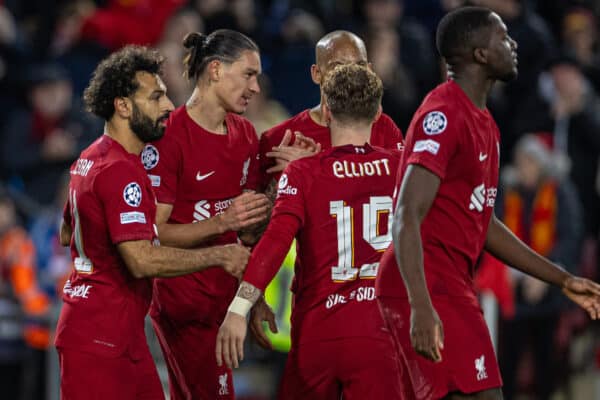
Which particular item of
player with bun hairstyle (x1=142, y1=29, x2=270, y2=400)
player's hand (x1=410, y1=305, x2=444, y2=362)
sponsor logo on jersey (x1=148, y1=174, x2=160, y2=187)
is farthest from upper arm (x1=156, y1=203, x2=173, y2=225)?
player's hand (x1=410, y1=305, x2=444, y2=362)

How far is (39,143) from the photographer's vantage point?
11.3 m

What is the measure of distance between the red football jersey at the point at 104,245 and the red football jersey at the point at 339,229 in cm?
61

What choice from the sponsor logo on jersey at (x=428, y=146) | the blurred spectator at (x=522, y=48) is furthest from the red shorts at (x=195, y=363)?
the blurred spectator at (x=522, y=48)

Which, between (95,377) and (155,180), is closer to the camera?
(95,377)

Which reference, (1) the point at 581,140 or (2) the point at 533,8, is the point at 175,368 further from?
(2) the point at 533,8

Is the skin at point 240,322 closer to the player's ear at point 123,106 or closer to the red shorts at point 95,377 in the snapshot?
the red shorts at point 95,377

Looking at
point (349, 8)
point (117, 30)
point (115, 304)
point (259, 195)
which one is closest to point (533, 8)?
point (349, 8)

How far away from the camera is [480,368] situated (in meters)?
4.89

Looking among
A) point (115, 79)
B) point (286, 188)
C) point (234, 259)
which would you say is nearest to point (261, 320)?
point (234, 259)

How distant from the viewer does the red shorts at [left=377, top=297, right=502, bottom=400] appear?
4863mm

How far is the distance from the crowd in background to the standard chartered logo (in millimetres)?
3288

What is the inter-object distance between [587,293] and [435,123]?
1231 mm

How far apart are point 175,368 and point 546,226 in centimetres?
439

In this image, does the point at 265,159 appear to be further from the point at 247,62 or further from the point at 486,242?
the point at 486,242
